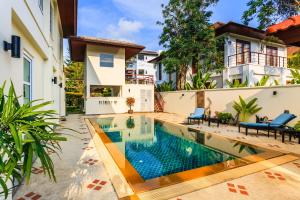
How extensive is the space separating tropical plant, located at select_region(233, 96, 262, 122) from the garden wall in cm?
27

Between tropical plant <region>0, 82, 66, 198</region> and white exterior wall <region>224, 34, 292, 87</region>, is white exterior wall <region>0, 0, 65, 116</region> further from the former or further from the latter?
white exterior wall <region>224, 34, 292, 87</region>

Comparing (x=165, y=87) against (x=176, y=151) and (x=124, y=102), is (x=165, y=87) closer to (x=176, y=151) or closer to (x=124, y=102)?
(x=124, y=102)

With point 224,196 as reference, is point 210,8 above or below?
above

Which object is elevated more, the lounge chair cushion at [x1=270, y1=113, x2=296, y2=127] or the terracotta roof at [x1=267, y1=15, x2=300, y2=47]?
the terracotta roof at [x1=267, y1=15, x2=300, y2=47]

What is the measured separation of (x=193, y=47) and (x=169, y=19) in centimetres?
389

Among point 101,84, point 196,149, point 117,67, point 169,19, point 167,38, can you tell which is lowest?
point 196,149

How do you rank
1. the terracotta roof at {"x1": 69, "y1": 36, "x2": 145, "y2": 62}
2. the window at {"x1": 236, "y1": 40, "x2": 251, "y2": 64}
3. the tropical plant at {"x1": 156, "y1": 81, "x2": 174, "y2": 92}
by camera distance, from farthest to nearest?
the tropical plant at {"x1": 156, "y1": 81, "x2": 174, "y2": 92}
the window at {"x1": 236, "y1": 40, "x2": 251, "y2": 64}
the terracotta roof at {"x1": 69, "y1": 36, "x2": 145, "y2": 62}

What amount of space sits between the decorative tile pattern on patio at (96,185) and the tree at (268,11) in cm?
932

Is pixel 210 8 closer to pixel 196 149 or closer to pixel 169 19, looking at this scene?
pixel 169 19

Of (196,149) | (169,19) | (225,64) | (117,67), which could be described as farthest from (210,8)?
(196,149)

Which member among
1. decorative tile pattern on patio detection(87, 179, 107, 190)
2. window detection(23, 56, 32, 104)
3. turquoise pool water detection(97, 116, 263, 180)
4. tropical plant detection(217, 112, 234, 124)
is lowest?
turquoise pool water detection(97, 116, 263, 180)

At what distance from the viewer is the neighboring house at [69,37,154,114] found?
58.5 feet

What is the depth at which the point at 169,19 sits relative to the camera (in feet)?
60.7

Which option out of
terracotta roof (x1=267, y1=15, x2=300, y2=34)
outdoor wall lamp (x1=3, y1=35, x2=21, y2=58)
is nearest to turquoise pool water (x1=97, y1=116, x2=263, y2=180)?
outdoor wall lamp (x1=3, y1=35, x2=21, y2=58)
